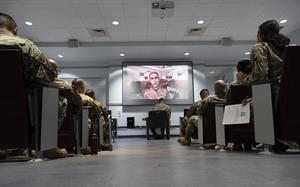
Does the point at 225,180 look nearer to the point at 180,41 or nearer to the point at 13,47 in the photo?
the point at 13,47

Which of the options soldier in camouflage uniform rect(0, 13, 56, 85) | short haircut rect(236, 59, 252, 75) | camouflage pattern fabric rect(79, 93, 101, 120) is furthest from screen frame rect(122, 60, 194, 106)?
soldier in camouflage uniform rect(0, 13, 56, 85)

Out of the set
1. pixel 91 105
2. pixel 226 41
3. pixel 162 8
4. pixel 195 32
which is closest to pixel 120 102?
pixel 195 32

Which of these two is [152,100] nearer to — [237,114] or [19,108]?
[237,114]

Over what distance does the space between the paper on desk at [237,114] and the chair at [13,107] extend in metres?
1.69

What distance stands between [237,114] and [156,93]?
8277mm

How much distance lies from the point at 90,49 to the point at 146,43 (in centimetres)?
178

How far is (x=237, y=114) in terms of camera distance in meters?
2.63

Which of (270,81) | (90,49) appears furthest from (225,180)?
(90,49)

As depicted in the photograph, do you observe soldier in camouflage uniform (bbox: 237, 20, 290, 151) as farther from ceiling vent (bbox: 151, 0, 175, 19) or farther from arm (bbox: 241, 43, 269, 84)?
ceiling vent (bbox: 151, 0, 175, 19)

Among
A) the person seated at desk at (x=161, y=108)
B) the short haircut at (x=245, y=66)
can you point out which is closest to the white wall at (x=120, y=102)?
the person seated at desk at (x=161, y=108)

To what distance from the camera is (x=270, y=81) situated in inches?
91.4

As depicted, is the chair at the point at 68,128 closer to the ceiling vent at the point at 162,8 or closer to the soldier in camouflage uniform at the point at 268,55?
the soldier in camouflage uniform at the point at 268,55

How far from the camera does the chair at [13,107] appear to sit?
199 cm

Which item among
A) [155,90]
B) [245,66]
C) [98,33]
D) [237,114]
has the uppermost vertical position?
[98,33]
